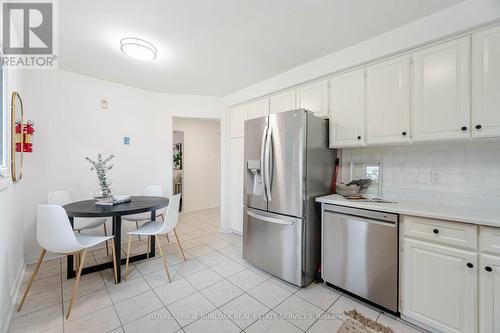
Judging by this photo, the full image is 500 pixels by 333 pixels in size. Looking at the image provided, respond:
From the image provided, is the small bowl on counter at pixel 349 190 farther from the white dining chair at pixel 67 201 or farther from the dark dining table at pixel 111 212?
the white dining chair at pixel 67 201

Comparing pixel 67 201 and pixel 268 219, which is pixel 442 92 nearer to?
pixel 268 219

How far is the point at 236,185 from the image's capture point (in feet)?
12.0

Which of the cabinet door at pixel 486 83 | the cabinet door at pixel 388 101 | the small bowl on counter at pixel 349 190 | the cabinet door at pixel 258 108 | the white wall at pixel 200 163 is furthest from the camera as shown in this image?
the white wall at pixel 200 163

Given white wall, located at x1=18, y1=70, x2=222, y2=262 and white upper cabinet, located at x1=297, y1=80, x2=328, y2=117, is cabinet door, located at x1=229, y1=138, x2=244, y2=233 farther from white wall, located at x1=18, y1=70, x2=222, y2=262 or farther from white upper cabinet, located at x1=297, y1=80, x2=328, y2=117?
white upper cabinet, located at x1=297, y1=80, x2=328, y2=117

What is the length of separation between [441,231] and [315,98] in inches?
69.8

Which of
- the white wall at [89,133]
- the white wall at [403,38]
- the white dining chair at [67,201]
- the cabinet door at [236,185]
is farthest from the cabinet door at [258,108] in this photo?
the white dining chair at [67,201]

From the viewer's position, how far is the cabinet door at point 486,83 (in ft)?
4.95

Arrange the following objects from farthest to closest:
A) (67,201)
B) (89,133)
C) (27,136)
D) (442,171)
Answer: (89,133)
(67,201)
(27,136)
(442,171)

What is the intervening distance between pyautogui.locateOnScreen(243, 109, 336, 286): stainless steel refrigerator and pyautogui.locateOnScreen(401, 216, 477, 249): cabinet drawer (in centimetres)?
82

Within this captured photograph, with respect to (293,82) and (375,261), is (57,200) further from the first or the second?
(375,261)

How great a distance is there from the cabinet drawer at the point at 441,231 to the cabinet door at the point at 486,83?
0.74 metres

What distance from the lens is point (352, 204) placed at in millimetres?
1912

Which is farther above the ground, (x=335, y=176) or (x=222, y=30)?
(x=222, y=30)

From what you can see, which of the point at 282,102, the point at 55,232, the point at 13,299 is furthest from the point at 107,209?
the point at 282,102
